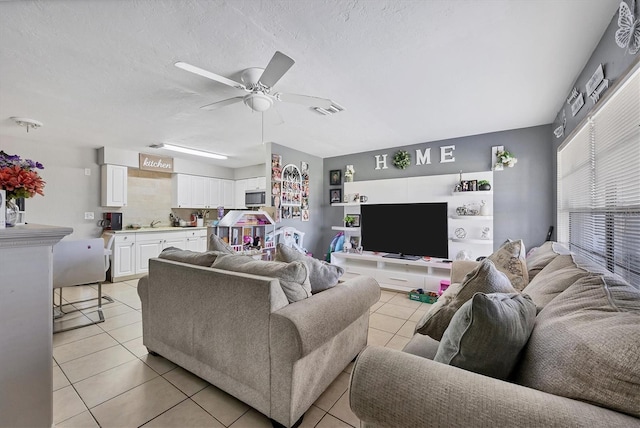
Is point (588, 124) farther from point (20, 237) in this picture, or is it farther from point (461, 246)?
point (20, 237)

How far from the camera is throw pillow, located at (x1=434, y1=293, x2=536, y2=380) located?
84 centimetres

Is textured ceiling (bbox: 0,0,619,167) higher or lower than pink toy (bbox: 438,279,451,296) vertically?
higher

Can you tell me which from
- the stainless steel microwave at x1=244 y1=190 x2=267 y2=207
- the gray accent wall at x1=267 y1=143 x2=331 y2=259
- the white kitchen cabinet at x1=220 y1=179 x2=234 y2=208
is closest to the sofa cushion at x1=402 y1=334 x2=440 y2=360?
the gray accent wall at x1=267 y1=143 x2=331 y2=259

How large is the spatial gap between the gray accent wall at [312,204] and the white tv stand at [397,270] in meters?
0.77

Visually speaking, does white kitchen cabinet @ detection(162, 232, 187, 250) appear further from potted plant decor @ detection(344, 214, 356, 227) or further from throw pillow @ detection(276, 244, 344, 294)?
throw pillow @ detection(276, 244, 344, 294)

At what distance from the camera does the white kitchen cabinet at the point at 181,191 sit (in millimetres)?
5598

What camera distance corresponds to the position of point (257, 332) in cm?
147

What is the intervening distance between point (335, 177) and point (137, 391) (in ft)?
14.2

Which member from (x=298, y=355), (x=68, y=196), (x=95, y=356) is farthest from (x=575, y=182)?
(x=68, y=196)

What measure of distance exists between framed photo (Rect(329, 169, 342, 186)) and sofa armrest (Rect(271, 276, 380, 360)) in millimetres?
3498

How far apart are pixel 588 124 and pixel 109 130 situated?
5378 millimetres

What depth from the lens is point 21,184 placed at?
139cm

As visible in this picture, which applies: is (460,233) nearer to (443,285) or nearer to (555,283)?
(443,285)

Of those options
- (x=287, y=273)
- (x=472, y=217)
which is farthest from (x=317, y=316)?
(x=472, y=217)
